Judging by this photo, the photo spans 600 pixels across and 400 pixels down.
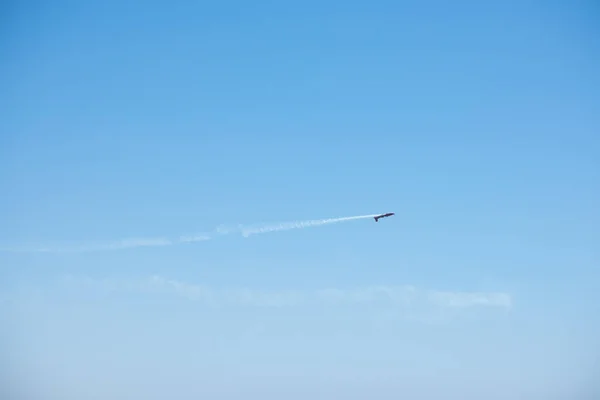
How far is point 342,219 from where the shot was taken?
180125 mm

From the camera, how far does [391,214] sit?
190 metres

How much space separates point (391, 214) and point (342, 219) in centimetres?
2896
